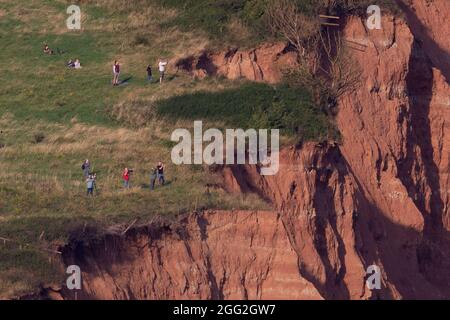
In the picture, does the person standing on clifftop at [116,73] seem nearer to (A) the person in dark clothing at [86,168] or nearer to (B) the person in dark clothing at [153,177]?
(A) the person in dark clothing at [86,168]

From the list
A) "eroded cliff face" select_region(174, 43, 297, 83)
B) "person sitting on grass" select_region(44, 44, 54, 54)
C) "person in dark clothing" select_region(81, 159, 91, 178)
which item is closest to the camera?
"person in dark clothing" select_region(81, 159, 91, 178)

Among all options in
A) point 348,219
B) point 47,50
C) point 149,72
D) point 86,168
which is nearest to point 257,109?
point 348,219

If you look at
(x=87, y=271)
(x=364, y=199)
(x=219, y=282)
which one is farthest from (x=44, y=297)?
(x=364, y=199)

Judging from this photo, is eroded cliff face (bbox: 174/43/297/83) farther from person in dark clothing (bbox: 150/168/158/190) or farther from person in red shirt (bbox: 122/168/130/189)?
person in red shirt (bbox: 122/168/130/189)

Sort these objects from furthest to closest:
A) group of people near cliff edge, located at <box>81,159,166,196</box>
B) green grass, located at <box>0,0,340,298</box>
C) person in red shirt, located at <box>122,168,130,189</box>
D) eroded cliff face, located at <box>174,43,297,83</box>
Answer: eroded cliff face, located at <box>174,43,297,83</box>
person in red shirt, located at <box>122,168,130,189</box>
group of people near cliff edge, located at <box>81,159,166,196</box>
green grass, located at <box>0,0,340,298</box>

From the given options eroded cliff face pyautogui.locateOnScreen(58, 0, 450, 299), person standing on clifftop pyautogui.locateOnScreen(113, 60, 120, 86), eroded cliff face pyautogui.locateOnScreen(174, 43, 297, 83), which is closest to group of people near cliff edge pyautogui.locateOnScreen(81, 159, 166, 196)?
eroded cliff face pyautogui.locateOnScreen(58, 0, 450, 299)
